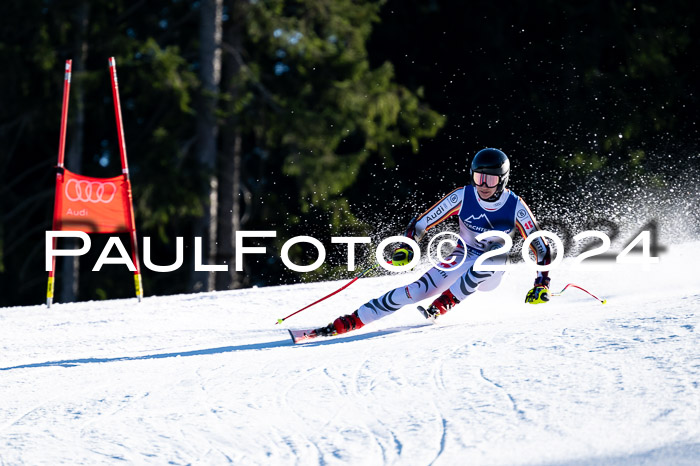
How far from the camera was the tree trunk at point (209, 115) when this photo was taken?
629 inches

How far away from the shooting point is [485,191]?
643 cm

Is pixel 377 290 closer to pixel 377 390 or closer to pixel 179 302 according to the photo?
pixel 179 302

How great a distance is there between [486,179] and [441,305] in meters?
0.99

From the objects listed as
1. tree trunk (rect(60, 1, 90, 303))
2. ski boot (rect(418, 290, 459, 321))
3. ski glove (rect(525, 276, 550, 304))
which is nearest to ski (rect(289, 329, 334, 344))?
ski boot (rect(418, 290, 459, 321))

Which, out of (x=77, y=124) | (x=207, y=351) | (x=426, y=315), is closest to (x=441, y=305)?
(x=426, y=315)

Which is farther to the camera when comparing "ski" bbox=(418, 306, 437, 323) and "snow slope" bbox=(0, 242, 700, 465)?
"ski" bbox=(418, 306, 437, 323)

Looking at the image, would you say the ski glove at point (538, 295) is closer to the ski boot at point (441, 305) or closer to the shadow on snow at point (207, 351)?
the ski boot at point (441, 305)

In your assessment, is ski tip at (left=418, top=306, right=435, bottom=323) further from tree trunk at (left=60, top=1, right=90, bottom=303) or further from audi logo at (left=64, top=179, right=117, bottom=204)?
tree trunk at (left=60, top=1, right=90, bottom=303)

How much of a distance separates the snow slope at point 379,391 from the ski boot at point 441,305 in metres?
0.11

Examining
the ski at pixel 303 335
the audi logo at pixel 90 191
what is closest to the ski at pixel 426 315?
the ski at pixel 303 335

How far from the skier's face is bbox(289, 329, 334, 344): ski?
1457 mm

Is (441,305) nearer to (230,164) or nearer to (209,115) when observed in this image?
(209,115)

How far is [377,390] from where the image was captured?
4.58m

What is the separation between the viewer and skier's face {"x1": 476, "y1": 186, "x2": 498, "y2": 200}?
21.0 ft
